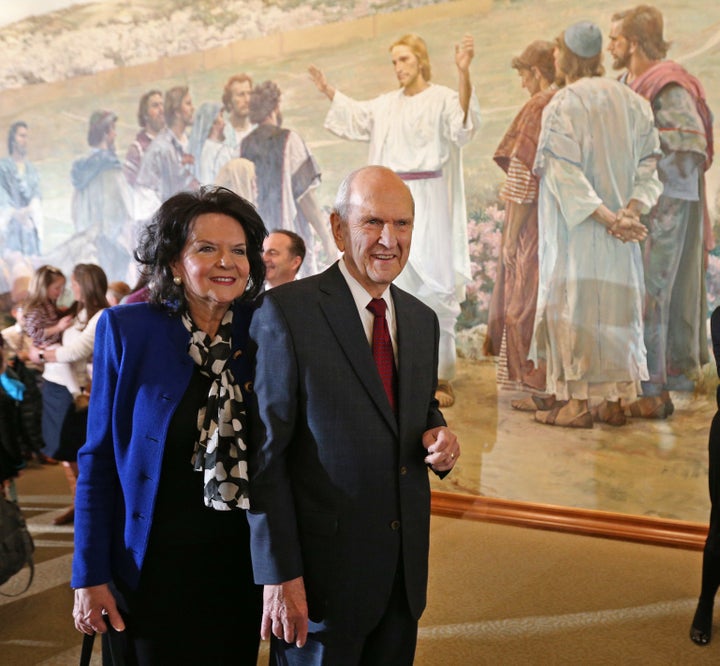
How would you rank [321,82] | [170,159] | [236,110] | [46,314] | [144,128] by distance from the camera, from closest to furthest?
1. [46,314]
2. [321,82]
3. [236,110]
4. [170,159]
5. [144,128]

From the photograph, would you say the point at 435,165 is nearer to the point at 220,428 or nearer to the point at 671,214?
the point at 671,214

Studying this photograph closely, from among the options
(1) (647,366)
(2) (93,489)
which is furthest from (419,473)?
(1) (647,366)

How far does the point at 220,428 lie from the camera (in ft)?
6.01

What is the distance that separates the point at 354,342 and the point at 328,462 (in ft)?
1.04

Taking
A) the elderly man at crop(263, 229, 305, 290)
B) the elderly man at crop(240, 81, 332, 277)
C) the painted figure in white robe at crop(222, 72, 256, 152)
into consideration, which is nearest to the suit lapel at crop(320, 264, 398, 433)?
the elderly man at crop(263, 229, 305, 290)

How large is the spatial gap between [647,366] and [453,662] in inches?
111

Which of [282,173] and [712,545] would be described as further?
[282,173]

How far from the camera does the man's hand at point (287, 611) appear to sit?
69.4 inches

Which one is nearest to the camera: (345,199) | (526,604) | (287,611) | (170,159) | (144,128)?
(287,611)

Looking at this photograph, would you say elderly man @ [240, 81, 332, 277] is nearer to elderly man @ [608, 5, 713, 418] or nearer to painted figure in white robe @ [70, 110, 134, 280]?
painted figure in white robe @ [70, 110, 134, 280]

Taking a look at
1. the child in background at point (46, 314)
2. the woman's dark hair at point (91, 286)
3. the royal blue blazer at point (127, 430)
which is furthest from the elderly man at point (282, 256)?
the royal blue blazer at point (127, 430)

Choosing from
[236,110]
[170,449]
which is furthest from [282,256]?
[236,110]

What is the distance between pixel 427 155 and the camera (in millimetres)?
5969

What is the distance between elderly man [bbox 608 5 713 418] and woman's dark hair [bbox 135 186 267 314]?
13.1 ft
